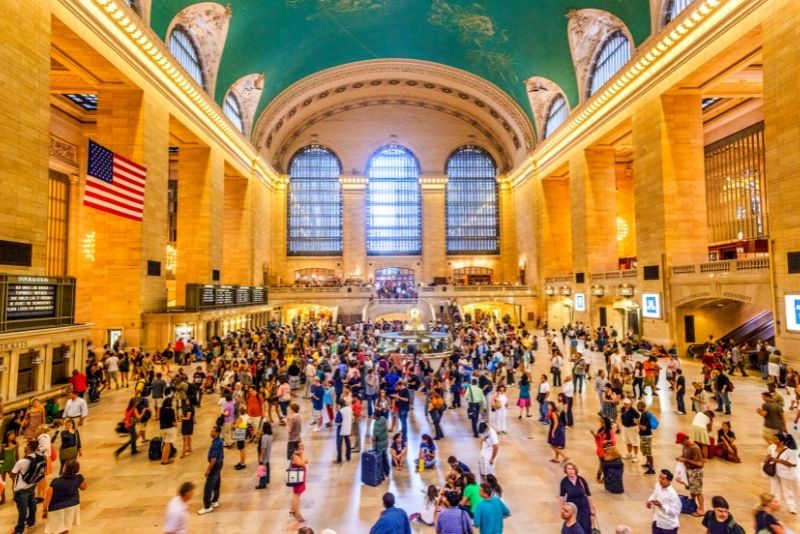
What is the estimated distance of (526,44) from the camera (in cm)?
2664

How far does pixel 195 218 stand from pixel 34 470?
20182 mm

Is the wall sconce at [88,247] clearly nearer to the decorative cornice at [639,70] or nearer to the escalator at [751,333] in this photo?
the decorative cornice at [639,70]

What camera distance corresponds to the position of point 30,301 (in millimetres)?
10156

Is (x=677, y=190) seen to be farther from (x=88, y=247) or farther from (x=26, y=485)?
(x=88, y=247)

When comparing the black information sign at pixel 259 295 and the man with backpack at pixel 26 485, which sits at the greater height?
the black information sign at pixel 259 295

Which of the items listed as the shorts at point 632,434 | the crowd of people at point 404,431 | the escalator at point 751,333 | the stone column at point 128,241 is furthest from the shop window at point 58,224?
the escalator at point 751,333

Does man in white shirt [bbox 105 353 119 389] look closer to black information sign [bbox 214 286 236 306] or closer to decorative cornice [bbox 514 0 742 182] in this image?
black information sign [bbox 214 286 236 306]

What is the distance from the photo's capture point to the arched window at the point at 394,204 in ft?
134

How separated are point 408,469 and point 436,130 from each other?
120 feet

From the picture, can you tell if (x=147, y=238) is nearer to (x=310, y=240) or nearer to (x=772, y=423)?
(x=772, y=423)

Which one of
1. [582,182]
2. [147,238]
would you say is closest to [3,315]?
A: [147,238]

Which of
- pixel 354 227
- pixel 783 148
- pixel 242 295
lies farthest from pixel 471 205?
pixel 783 148

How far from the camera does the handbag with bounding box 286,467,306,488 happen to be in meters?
5.64

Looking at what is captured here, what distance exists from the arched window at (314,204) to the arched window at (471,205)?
10.1 metres
